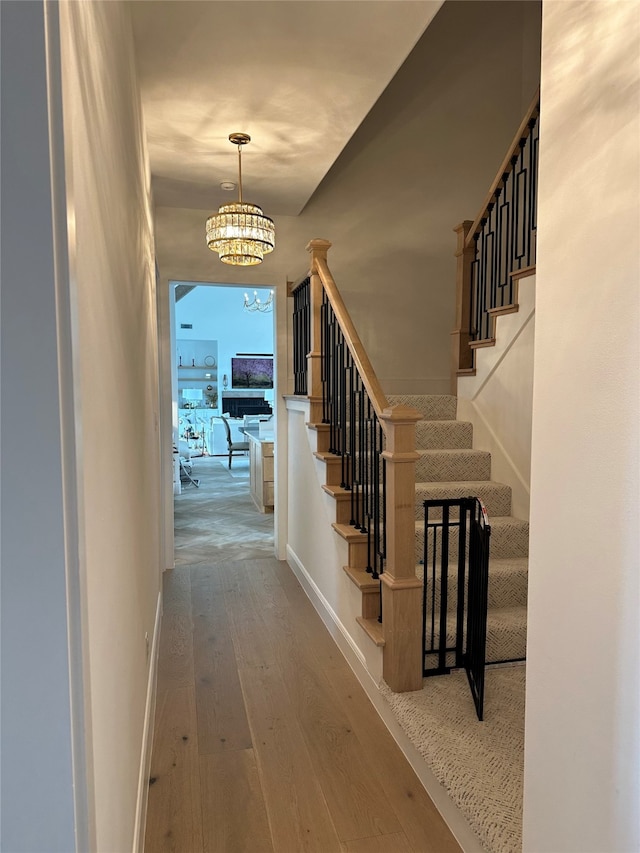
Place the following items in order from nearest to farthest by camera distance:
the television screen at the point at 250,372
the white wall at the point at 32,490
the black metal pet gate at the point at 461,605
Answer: the white wall at the point at 32,490 → the black metal pet gate at the point at 461,605 → the television screen at the point at 250,372

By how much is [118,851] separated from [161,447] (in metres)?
3.30

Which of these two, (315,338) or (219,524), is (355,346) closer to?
(315,338)

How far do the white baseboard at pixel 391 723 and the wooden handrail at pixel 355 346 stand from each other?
A: 133cm

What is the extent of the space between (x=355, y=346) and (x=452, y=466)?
1.23m

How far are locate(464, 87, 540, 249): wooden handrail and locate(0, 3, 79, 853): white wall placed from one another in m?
3.24

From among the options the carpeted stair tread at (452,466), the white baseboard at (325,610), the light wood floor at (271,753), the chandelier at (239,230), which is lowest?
the light wood floor at (271,753)

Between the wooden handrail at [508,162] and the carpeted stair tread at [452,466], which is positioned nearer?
the wooden handrail at [508,162]

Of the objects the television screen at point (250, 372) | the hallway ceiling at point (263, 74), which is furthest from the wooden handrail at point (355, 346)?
the television screen at point (250, 372)

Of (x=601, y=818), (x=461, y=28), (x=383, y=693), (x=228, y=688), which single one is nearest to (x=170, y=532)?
(x=228, y=688)

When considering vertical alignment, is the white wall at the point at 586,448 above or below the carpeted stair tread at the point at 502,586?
above

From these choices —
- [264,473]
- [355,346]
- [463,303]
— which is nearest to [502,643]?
[355,346]

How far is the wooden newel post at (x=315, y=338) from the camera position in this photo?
3.67m

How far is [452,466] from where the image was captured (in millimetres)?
3662

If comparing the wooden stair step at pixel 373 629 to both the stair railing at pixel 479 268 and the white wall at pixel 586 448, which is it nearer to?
the white wall at pixel 586 448
